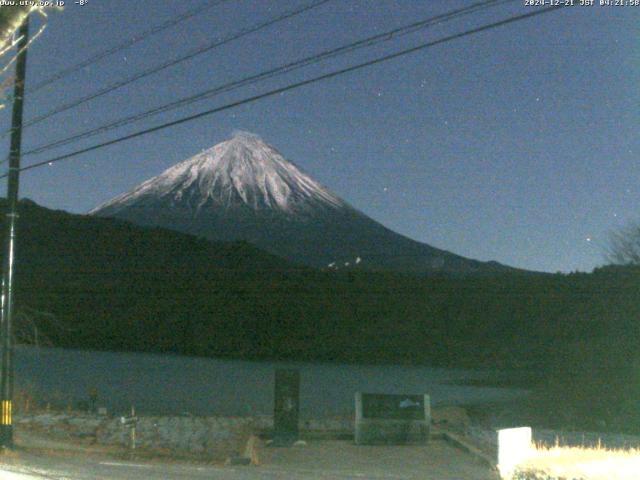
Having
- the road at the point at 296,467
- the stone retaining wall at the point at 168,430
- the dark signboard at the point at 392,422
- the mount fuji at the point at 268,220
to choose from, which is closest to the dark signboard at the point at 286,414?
the road at the point at 296,467

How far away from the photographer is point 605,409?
3353 centimetres

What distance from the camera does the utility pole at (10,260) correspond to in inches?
627

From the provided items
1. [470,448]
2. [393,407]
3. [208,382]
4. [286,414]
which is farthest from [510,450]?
[208,382]

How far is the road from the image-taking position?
1341 centimetres

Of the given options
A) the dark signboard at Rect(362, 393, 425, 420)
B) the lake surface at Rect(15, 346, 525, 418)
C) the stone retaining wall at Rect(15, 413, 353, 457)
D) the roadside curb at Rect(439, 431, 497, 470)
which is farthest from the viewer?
the lake surface at Rect(15, 346, 525, 418)

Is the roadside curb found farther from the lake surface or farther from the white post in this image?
the lake surface

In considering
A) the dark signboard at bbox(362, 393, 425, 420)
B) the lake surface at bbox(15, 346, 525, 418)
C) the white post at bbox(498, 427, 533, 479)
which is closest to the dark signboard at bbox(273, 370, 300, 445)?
the dark signboard at bbox(362, 393, 425, 420)

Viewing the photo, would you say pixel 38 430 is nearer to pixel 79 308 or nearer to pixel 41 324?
pixel 41 324

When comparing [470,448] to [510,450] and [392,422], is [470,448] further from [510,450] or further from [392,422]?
[510,450]

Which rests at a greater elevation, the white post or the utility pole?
the utility pole

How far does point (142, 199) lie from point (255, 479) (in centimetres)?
12889

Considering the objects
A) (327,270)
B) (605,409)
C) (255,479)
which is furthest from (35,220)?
(255,479)

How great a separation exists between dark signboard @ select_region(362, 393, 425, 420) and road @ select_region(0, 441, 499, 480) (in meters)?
0.69

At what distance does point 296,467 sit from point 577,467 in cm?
529
